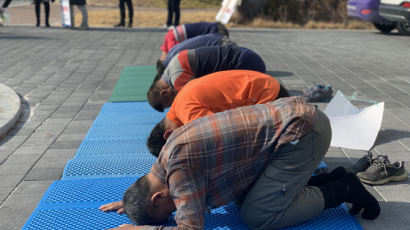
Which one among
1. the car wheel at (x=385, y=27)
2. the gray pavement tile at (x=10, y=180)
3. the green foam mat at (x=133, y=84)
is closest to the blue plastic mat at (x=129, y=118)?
the green foam mat at (x=133, y=84)

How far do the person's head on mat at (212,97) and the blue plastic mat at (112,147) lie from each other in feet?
3.19

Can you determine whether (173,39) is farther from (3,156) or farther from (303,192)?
(303,192)

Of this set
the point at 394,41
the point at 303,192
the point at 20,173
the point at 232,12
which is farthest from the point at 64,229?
the point at 232,12

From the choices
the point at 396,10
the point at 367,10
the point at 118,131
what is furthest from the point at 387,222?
the point at 367,10

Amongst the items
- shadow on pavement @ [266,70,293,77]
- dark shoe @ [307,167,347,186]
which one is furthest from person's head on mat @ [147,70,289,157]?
shadow on pavement @ [266,70,293,77]

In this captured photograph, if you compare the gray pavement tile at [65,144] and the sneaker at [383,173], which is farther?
the gray pavement tile at [65,144]

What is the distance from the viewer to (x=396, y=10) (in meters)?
10.4

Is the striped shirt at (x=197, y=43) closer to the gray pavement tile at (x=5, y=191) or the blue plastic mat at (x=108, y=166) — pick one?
the blue plastic mat at (x=108, y=166)

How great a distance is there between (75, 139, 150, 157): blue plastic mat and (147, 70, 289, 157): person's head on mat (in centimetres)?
97

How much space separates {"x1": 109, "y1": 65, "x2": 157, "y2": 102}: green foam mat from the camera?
5613mm

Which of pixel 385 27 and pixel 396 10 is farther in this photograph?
pixel 385 27

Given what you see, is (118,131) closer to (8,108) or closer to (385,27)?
(8,108)

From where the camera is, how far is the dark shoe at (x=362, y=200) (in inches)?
99.2

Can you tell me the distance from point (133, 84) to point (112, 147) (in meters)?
2.63
